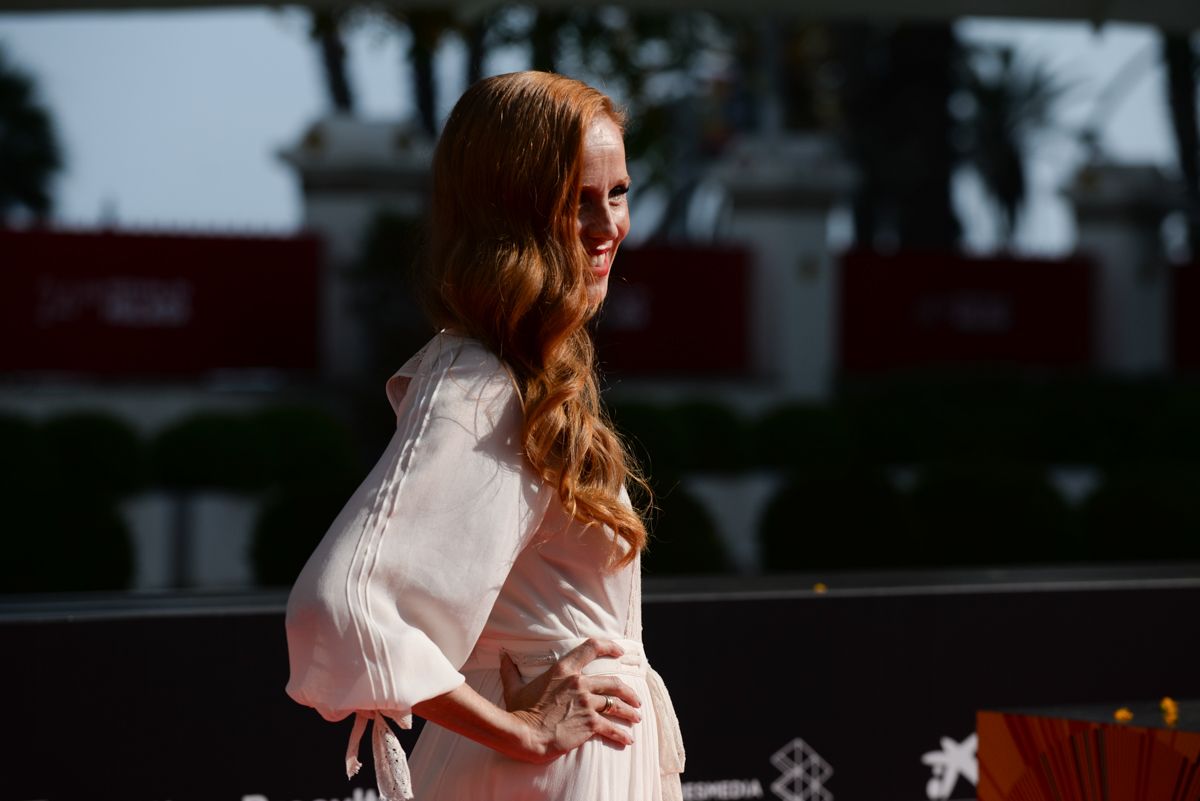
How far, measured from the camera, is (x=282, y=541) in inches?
310

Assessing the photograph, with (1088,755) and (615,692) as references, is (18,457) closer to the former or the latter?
(1088,755)

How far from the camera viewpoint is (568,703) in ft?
5.84

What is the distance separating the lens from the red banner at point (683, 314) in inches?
543

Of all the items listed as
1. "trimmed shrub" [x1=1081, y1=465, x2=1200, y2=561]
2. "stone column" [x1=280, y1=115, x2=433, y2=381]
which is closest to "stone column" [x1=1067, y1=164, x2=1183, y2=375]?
"trimmed shrub" [x1=1081, y1=465, x2=1200, y2=561]

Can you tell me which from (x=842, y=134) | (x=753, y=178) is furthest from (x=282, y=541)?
(x=842, y=134)

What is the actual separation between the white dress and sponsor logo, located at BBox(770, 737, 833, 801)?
6.78 feet

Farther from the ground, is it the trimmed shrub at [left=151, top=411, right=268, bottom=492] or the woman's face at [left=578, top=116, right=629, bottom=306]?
the woman's face at [left=578, top=116, right=629, bottom=306]

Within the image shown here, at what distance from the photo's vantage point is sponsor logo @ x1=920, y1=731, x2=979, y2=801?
4.02 metres

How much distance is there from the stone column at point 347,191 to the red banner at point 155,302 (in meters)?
0.17

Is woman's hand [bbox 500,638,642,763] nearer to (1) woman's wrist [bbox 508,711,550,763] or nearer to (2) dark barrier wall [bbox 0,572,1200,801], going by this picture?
(1) woman's wrist [bbox 508,711,550,763]

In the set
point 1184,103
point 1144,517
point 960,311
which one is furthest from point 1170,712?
point 1184,103

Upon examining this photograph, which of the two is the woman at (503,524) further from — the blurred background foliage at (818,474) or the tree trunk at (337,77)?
the tree trunk at (337,77)

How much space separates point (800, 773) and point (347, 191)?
948 cm

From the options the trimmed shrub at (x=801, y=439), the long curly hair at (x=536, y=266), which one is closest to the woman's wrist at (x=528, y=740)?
the long curly hair at (x=536, y=266)
